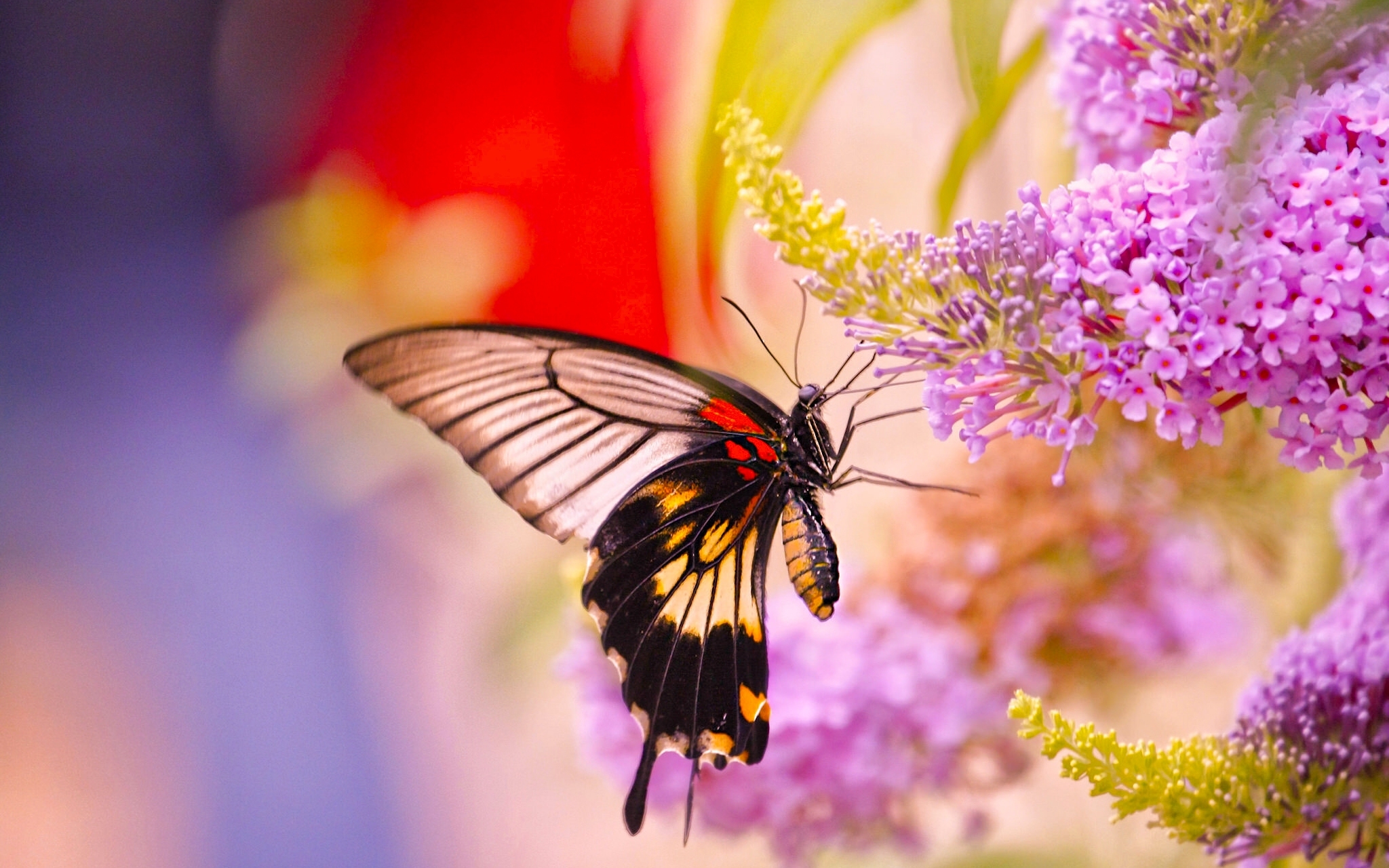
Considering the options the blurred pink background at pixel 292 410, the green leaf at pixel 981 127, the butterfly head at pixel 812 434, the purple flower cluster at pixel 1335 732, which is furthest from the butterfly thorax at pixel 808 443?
the blurred pink background at pixel 292 410

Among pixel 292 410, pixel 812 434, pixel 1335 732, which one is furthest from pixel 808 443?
pixel 292 410

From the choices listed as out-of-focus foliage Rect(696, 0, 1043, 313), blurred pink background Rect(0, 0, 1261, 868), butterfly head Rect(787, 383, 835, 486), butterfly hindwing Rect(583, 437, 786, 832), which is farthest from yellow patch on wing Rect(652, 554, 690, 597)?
blurred pink background Rect(0, 0, 1261, 868)

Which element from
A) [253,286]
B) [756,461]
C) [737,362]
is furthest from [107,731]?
[756,461]

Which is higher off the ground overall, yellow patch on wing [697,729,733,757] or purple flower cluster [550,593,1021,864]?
purple flower cluster [550,593,1021,864]

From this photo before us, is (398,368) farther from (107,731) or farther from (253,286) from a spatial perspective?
(107,731)

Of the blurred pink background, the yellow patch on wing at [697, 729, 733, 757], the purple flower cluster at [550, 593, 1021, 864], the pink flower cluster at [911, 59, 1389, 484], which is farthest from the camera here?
the blurred pink background

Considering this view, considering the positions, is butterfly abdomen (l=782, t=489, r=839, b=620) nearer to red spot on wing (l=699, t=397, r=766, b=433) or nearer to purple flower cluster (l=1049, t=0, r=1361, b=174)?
red spot on wing (l=699, t=397, r=766, b=433)

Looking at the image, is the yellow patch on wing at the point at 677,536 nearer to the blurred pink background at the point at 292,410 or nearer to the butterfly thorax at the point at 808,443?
the butterfly thorax at the point at 808,443

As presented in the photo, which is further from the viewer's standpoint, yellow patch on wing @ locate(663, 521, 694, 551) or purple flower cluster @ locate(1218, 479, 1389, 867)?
yellow patch on wing @ locate(663, 521, 694, 551)
